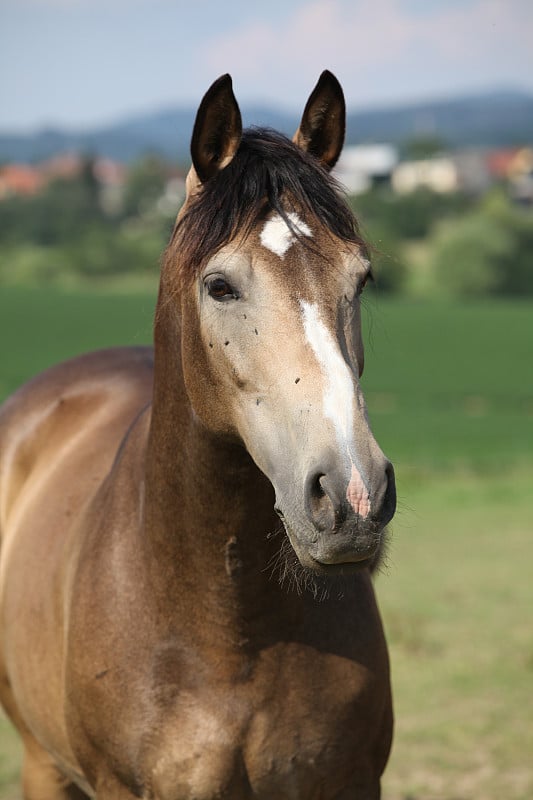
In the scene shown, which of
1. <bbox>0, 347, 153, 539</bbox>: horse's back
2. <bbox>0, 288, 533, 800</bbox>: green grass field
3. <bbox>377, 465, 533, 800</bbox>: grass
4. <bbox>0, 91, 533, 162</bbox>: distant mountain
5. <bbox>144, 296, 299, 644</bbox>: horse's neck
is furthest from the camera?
<bbox>0, 91, 533, 162</bbox>: distant mountain

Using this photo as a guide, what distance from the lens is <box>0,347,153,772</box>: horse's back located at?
140 inches

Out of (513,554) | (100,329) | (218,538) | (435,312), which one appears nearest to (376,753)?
(218,538)

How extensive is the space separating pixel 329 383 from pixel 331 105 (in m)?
0.93

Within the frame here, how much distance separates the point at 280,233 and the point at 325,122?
52 cm

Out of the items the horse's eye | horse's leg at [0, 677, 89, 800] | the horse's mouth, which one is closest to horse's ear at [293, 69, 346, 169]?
the horse's eye

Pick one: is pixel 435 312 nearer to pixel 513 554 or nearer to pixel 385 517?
pixel 513 554

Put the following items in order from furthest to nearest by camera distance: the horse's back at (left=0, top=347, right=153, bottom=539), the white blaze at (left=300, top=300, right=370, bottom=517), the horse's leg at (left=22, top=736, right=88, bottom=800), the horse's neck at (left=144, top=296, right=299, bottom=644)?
the horse's back at (left=0, top=347, right=153, bottom=539)
the horse's leg at (left=22, top=736, right=88, bottom=800)
the horse's neck at (left=144, top=296, right=299, bottom=644)
the white blaze at (left=300, top=300, right=370, bottom=517)

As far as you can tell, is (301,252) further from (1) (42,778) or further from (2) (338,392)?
(1) (42,778)

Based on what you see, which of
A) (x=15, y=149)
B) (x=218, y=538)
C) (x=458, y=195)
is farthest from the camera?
(x=15, y=149)

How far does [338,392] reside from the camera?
2.34m

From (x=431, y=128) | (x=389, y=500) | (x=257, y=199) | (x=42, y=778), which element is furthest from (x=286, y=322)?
(x=431, y=128)

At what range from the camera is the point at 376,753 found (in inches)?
121

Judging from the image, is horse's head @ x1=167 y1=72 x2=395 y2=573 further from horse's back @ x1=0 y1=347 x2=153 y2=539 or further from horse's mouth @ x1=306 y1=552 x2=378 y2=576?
horse's back @ x1=0 y1=347 x2=153 y2=539

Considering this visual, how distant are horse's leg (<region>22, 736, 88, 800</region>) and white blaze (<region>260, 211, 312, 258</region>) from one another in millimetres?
2457
